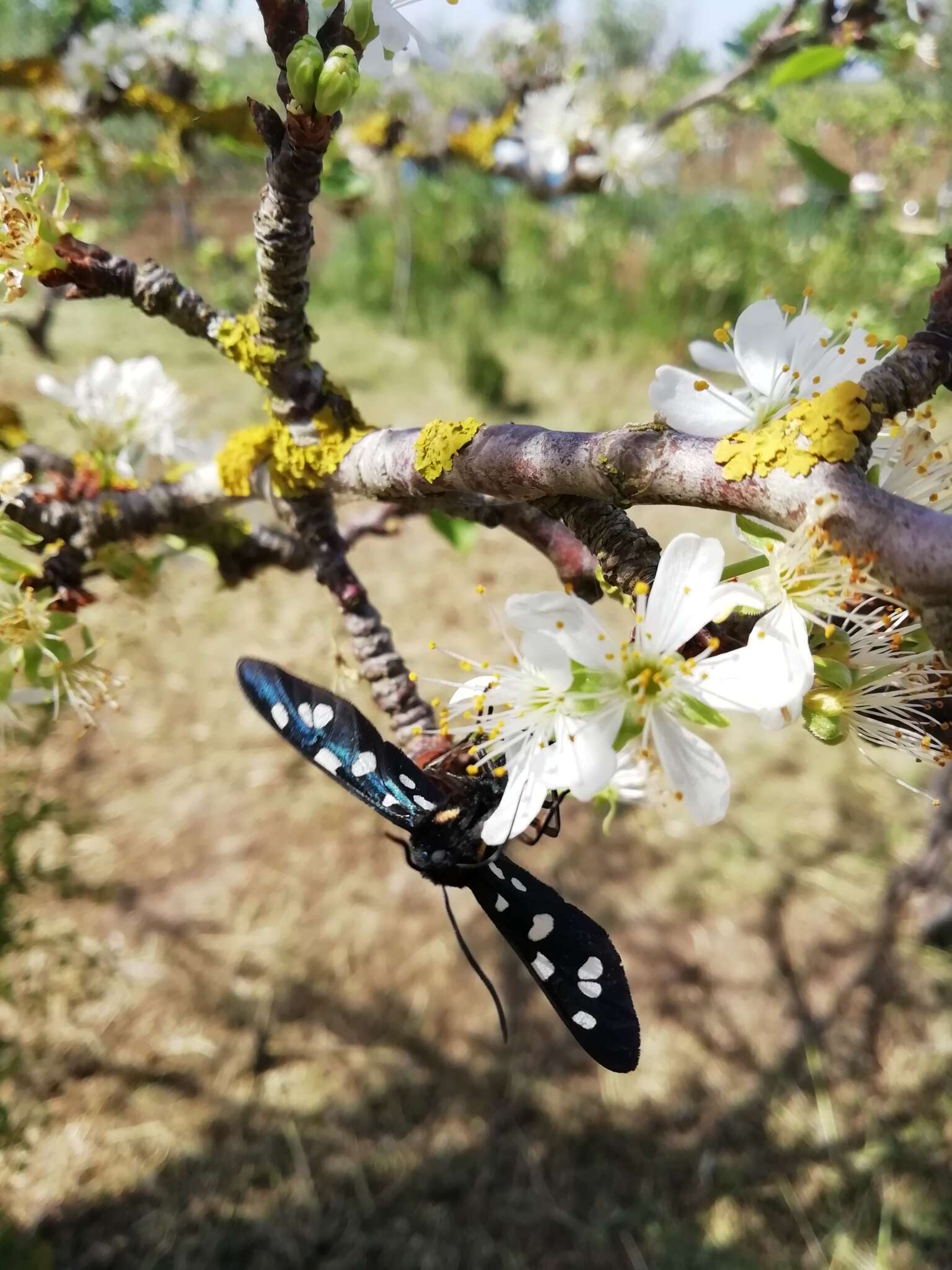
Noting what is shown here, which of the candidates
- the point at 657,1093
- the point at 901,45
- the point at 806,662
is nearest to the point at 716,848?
the point at 657,1093

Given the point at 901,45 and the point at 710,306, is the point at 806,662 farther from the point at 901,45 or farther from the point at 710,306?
the point at 710,306

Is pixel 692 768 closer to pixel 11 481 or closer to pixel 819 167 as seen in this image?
pixel 11 481

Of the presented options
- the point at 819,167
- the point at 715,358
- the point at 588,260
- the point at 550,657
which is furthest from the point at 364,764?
the point at 588,260

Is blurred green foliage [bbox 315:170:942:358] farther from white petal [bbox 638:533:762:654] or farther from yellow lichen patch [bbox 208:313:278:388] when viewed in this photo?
white petal [bbox 638:533:762:654]

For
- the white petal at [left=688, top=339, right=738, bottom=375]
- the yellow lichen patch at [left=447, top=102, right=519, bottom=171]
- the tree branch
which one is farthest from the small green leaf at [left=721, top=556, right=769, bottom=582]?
the yellow lichen patch at [left=447, top=102, right=519, bottom=171]

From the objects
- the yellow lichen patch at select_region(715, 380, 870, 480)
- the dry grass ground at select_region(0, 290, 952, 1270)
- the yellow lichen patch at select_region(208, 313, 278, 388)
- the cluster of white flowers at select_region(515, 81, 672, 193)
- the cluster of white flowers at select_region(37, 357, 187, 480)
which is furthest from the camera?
the cluster of white flowers at select_region(515, 81, 672, 193)

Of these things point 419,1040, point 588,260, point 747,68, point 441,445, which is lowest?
point 419,1040
